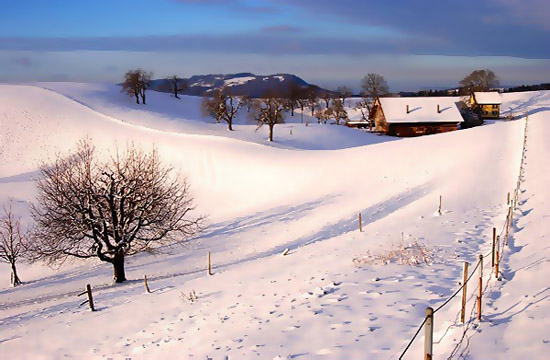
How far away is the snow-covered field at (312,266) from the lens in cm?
964

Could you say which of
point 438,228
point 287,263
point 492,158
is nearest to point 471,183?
point 492,158

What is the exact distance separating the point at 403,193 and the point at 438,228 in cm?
1277

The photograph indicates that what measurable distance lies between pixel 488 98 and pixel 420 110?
39225 millimetres

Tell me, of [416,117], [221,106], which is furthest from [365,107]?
[221,106]

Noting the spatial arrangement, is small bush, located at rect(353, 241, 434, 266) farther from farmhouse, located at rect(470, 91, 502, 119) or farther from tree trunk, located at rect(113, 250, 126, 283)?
farmhouse, located at rect(470, 91, 502, 119)

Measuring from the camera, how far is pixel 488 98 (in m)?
107

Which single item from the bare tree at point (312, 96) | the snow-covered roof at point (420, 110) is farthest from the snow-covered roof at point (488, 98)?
the bare tree at point (312, 96)

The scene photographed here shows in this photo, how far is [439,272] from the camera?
13367 mm

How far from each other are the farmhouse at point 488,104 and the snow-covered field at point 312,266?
187ft

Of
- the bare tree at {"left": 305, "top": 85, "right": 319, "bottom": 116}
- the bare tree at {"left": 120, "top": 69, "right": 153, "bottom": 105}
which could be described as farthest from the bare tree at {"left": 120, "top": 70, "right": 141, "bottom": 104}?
the bare tree at {"left": 305, "top": 85, "right": 319, "bottom": 116}

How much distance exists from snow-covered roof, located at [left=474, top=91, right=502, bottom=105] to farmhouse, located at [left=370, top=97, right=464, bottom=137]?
31713mm

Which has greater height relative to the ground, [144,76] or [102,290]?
[144,76]

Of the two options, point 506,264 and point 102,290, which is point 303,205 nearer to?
point 102,290

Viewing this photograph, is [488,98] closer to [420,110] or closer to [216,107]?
[420,110]
